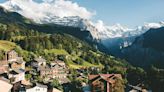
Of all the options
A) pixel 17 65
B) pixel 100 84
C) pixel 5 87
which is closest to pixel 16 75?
pixel 17 65

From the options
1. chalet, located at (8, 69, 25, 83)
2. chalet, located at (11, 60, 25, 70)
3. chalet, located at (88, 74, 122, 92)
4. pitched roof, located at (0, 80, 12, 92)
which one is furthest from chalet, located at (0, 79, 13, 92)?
chalet, located at (11, 60, 25, 70)

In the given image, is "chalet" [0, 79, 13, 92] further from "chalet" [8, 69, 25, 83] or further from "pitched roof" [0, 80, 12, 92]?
"chalet" [8, 69, 25, 83]

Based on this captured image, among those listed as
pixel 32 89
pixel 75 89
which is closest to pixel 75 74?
pixel 75 89

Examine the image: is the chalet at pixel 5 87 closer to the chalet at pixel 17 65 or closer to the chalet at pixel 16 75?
the chalet at pixel 16 75

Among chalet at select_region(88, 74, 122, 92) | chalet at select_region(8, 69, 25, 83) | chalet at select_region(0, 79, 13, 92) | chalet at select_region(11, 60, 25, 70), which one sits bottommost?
chalet at select_region(11, 60, 25, 70)

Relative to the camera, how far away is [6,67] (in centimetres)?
17488

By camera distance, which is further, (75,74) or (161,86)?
(75,74)

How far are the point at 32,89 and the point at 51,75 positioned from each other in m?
78.6

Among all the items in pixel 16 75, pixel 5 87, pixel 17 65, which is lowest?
pixel 17 65

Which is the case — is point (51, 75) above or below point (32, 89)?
below

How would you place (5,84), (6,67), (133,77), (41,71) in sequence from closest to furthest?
(5,84) → (133,77) → (6,67) → (41,71)

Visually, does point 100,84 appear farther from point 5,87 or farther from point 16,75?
point 16,75

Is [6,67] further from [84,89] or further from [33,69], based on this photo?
[84,89]

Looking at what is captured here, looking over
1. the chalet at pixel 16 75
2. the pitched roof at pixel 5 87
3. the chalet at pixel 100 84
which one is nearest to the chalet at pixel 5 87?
the pitched roof at pixel 5 87
